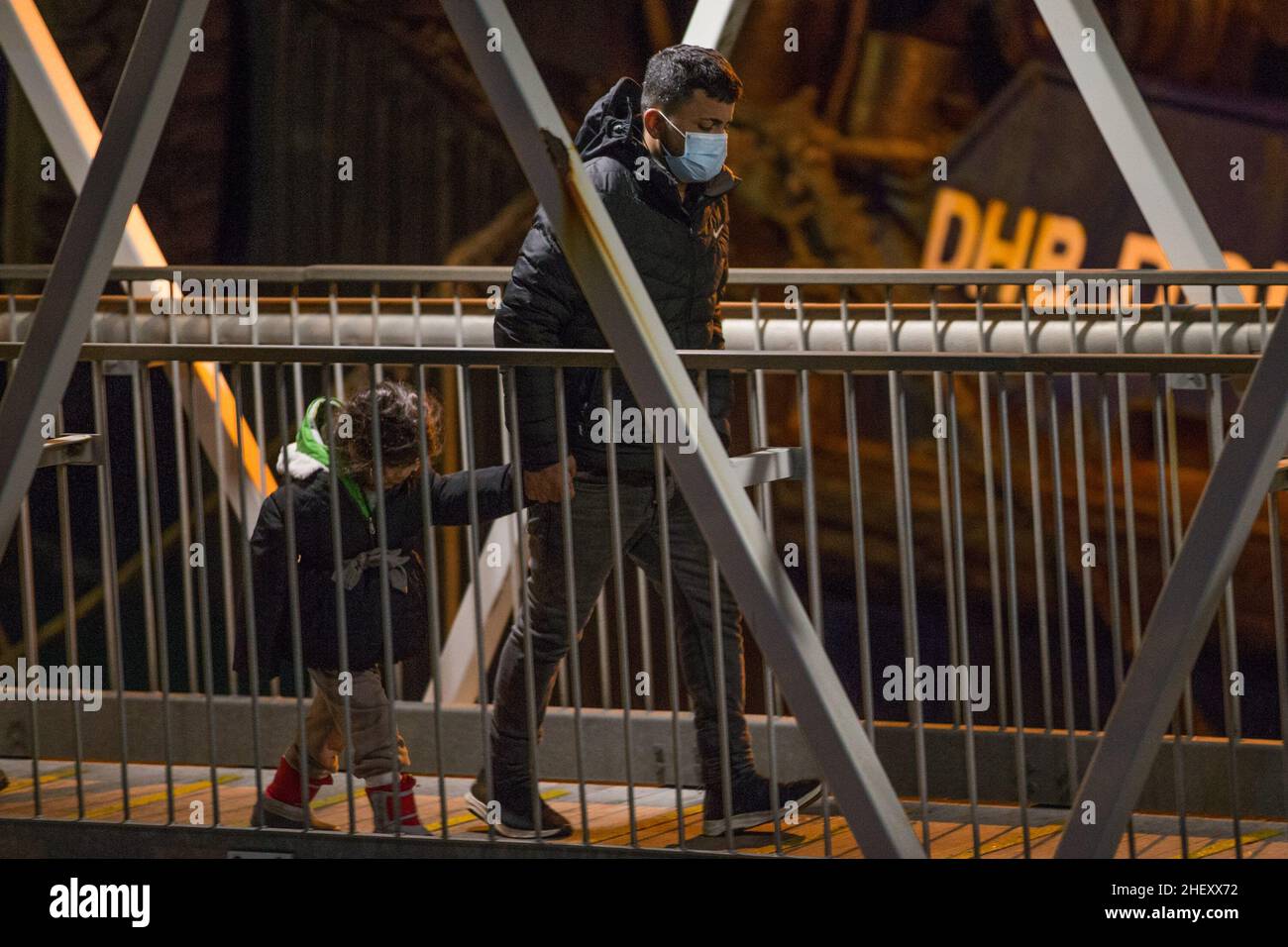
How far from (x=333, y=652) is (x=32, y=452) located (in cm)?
88

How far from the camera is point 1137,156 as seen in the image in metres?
6.42

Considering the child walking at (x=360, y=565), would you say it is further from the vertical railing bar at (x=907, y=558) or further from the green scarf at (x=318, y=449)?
the vertical railing bar at (x=907, y=558)

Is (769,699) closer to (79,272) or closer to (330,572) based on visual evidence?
(330,572)

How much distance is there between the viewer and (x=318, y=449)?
16.1ft

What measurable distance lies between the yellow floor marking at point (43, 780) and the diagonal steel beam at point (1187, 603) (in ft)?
10.2

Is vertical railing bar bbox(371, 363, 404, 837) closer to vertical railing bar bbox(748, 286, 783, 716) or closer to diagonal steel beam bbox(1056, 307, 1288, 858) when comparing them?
vertical railing bar bbox(748, 286, 783, 716)

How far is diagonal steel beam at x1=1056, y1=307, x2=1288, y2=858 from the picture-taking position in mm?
3752

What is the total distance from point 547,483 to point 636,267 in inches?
22.7

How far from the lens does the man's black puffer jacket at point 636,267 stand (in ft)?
15.3

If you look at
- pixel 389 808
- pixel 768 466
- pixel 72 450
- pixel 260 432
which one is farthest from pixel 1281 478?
pixel 260 432

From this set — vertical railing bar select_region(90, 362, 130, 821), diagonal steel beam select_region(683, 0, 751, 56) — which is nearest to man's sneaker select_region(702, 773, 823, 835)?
vertical railing bar select_region(90, 362, 130, 821)

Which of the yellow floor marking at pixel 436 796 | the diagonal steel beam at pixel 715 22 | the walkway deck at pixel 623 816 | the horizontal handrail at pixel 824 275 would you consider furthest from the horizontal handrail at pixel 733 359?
the diagonal steel beam at pixel 715 22
